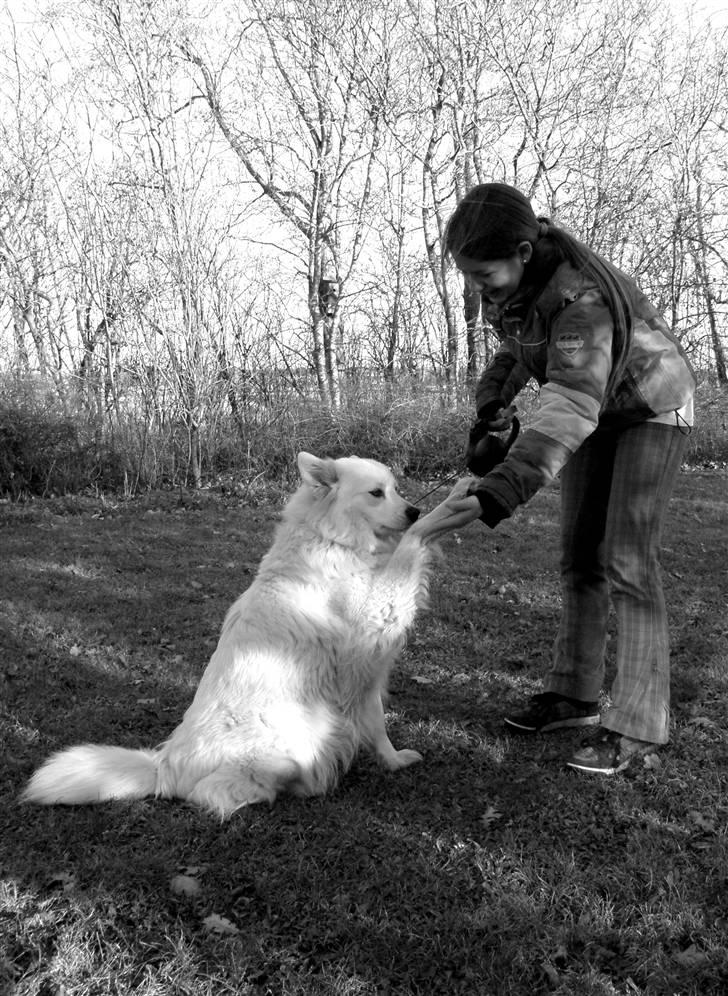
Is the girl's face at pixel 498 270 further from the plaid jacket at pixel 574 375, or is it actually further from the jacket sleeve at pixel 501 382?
the jacket sleeve at pixel 501 382

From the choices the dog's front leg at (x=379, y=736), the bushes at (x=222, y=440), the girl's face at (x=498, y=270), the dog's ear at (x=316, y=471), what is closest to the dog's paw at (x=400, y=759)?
the dog's front leg at (x=379, y=736)

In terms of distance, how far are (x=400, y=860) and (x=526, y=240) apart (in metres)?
2.45

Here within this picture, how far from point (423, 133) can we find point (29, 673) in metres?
14.4

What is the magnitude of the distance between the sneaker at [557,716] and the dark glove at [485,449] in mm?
1298

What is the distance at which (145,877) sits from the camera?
2896 millimetres

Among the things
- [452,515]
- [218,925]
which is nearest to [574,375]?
[452,515]

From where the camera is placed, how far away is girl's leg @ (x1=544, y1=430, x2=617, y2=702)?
3.73 metres

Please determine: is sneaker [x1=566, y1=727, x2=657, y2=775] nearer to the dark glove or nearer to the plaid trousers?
the plaid trousers

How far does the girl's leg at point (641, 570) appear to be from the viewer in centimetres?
336

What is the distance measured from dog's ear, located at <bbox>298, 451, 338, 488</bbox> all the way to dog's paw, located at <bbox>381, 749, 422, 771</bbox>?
4.45 ft

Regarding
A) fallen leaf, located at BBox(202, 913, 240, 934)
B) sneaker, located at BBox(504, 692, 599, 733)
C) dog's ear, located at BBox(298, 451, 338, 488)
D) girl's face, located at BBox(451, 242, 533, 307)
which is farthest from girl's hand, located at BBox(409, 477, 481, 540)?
fallen leaf, located at BBox(202, 913, 240, 934)

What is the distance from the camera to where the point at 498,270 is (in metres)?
3.13

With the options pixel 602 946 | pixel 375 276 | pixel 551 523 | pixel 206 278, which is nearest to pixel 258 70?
pixel 375 276

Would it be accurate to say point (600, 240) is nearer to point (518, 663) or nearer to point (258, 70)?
point (258, 70)
